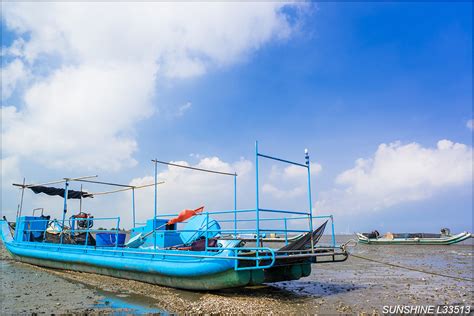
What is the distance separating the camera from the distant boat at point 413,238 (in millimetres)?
39938

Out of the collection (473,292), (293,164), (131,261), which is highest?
(293,164)

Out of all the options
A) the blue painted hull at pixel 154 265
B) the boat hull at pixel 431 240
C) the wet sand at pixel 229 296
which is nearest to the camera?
the wet sand at pixel 229 296

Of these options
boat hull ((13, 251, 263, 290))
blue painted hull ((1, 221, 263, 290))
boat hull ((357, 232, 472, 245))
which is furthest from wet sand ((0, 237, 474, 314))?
boat hull ((357, 232, 472, 245))

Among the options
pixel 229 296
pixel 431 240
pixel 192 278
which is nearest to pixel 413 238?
pixel 431 240

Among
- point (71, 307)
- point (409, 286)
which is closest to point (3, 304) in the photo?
point (71, 307)

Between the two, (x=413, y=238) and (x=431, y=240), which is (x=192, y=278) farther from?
(x=413, y=238)

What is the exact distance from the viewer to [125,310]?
8.22 m

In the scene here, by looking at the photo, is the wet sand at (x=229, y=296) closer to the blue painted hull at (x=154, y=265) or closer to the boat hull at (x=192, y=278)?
the boat hull at (x=192, y=278)

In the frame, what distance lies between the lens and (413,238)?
41.2m

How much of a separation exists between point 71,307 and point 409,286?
1024cm

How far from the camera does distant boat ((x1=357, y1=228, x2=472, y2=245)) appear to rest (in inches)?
1572

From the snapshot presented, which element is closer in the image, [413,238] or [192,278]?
[192,278]

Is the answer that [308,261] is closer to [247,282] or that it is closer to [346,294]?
[346,294]

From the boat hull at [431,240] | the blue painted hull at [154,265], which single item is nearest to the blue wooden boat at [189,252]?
the blue painted hull at [154,265]
